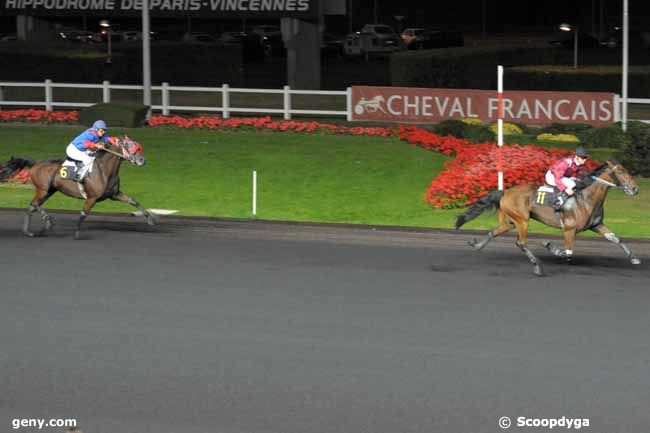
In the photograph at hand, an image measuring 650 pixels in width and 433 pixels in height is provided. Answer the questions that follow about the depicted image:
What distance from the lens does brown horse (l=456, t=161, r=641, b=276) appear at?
18.2 metres

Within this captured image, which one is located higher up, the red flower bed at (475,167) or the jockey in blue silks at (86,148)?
the jockey in blue silks at (86,148)

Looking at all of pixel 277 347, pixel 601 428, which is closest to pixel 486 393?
pixel 601 428

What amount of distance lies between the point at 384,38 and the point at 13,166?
49613 millimetres

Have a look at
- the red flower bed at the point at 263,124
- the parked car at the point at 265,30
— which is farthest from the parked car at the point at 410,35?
the red flower bed at the point at 263,124

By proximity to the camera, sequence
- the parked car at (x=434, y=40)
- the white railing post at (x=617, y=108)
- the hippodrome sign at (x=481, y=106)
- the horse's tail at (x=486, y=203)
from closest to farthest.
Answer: the horse's tail at (x=486, y=203) < the white railing post at (x=617, y=108) < the hippodrome sign at (x=481, y=106) < the parked car at (x=434, y=40)

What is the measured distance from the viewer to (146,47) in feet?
118

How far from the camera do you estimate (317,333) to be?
14969 mm

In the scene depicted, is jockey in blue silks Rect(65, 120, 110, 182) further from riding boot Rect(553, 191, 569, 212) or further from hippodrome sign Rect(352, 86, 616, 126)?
hippodrome sign Rect(352, 86, 616, 126)

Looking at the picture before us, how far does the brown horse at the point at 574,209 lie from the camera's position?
18.2 metres

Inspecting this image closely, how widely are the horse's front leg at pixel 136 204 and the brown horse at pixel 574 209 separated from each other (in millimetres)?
5851

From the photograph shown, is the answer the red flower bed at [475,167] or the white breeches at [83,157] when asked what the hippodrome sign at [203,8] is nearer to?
the red flower bed at [475,167]

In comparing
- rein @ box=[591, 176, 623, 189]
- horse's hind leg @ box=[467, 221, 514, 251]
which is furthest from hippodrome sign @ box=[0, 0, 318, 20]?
→ rein @ box=[591, 176, 623, 189]
